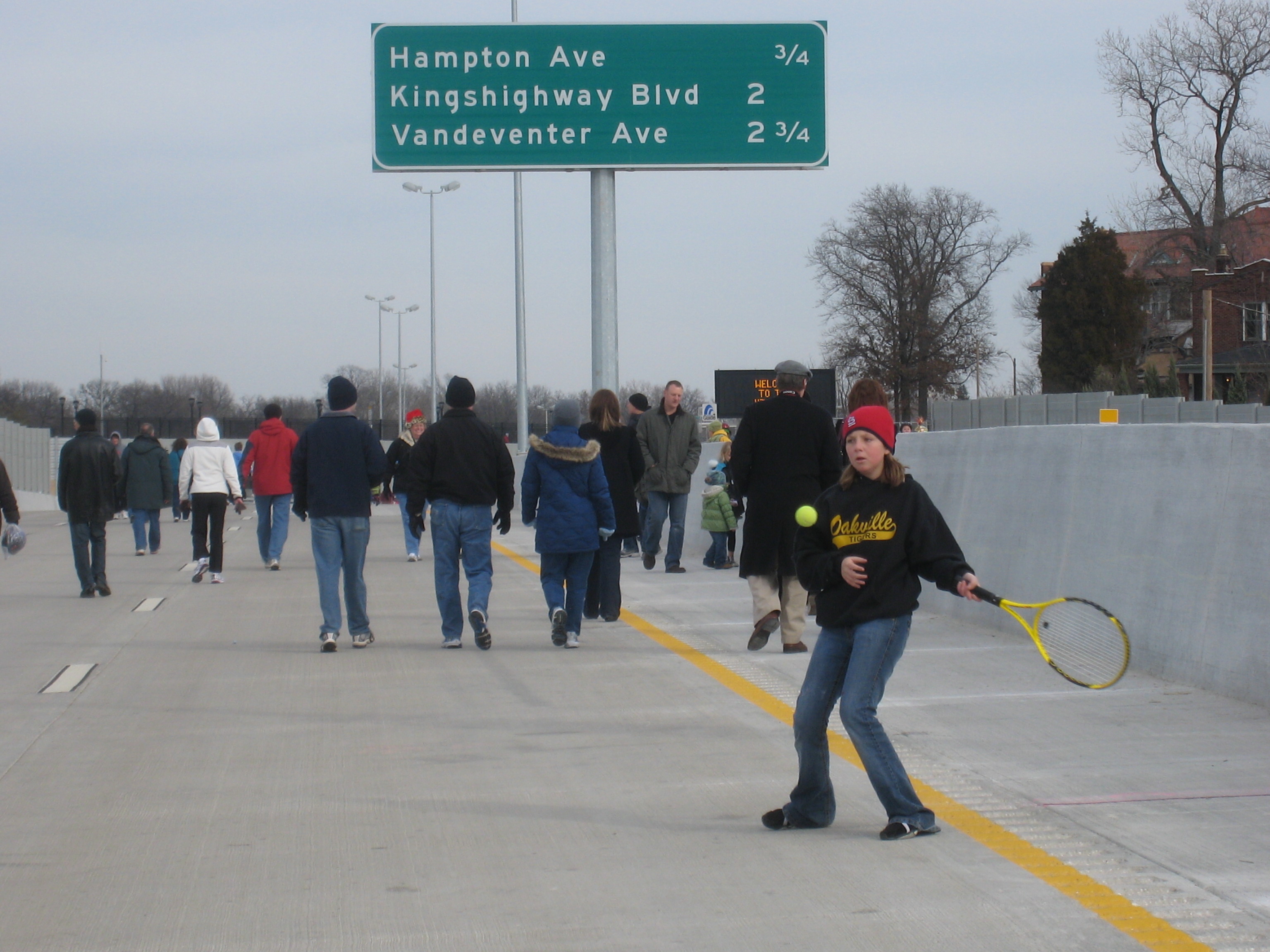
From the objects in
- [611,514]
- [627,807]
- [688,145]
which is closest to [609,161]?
[688,145]

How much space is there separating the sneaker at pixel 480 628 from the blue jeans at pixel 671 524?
5.53 meters

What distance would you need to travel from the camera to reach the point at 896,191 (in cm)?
7544

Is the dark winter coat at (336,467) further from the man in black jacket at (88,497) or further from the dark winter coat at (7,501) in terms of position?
the man in black jacket at (88,497)

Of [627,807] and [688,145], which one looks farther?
[688,145]

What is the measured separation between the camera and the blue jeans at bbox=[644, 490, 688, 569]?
51.2ft

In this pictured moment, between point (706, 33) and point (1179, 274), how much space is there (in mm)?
61646

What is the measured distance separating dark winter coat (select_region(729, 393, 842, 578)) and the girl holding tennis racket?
419 centimetres

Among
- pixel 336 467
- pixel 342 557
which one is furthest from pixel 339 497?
pixel 342 557

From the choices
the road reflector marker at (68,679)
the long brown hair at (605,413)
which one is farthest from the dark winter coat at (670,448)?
the road reflector marker at (68,679)

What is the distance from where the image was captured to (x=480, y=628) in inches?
398

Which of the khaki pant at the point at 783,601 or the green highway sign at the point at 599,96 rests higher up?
the green highway sign at the point at 599,96

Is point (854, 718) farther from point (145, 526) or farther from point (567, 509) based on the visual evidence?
point (145, 526)

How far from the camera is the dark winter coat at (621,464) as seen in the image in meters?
11.4

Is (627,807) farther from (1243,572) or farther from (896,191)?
(896,191)
